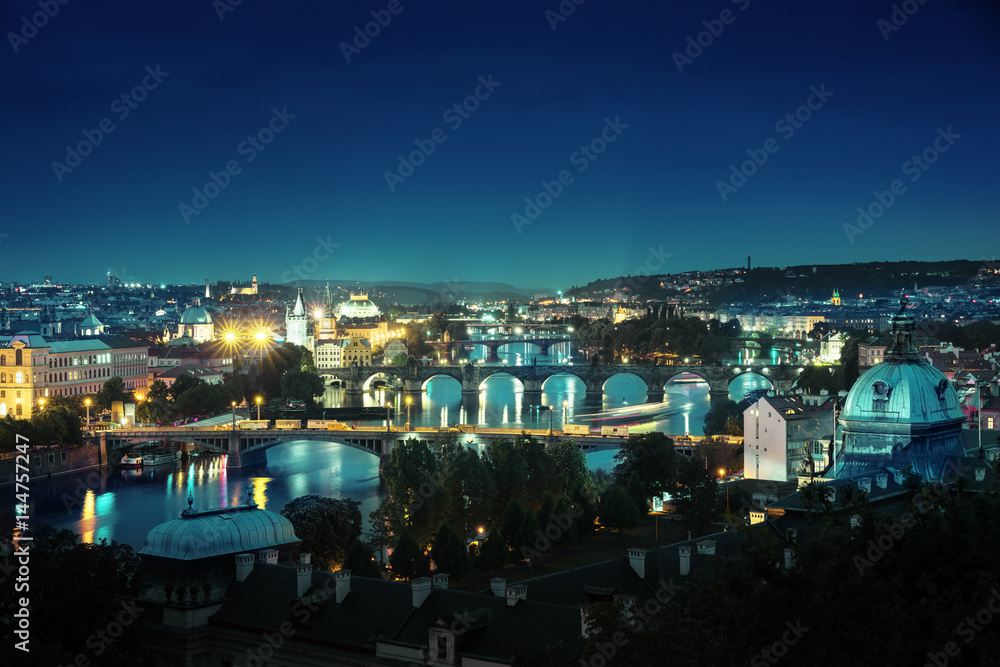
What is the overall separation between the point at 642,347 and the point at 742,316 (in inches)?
2096

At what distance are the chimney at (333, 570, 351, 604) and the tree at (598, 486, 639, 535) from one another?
12868 millimetres

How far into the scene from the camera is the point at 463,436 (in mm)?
45469

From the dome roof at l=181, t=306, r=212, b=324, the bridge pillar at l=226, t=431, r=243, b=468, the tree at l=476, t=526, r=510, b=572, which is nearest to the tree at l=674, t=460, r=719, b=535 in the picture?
the tree at l=476, t=526, r=510, b=572

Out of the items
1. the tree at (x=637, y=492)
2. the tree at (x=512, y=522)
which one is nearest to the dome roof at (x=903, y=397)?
the tree at (x=637, y=492)

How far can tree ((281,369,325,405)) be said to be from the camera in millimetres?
66375

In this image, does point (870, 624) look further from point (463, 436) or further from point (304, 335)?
point (304, 335)

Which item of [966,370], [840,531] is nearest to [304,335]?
[966,370]

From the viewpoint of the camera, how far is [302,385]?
67000mm

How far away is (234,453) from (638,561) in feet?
110

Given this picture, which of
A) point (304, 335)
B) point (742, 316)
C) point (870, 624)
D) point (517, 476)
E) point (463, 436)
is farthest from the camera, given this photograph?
point (742, 316)

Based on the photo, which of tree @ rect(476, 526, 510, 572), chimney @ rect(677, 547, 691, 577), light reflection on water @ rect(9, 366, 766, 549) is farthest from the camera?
light reflection on water @ rect(9, 366, 766, 549)

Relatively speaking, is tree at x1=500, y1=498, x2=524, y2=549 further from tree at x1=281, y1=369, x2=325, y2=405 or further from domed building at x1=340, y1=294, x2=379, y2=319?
domed building at x1=340, y1=294, x2=379, y2=319

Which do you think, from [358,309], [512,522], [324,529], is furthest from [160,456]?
[358,309]

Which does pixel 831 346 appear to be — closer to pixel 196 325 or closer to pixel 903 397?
pixel 196 325
